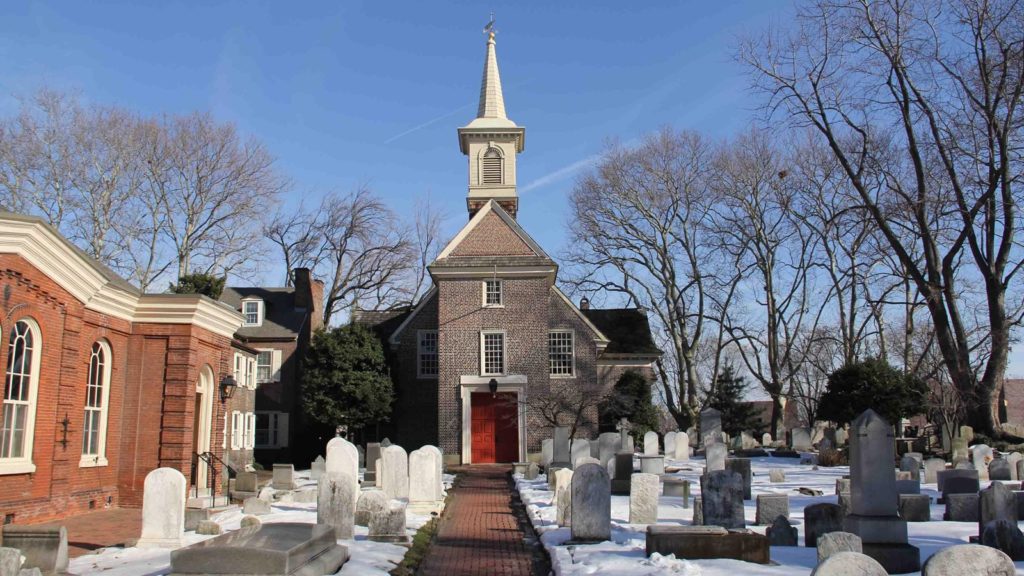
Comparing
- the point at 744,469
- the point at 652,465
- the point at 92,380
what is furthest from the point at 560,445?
the point at 92,380

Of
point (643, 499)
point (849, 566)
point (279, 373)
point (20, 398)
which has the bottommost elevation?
point (643, 499)

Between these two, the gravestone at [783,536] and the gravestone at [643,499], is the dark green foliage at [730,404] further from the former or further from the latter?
the gravestone at [783,536]

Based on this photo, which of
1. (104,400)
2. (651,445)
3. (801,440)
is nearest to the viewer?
(104,400)

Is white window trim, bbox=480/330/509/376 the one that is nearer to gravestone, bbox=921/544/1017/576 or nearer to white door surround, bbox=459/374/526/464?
white door surround, bbox=459/374/526/464

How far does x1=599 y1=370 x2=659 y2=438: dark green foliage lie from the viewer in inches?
1422

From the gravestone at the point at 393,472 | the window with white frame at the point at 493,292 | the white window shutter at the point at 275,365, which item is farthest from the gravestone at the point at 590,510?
the white window shutter at the point at 275,365

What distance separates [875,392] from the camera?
3434 cm

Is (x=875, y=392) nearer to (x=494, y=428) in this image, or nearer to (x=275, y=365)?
(x=494, y=428)

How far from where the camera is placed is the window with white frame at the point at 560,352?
116 feet

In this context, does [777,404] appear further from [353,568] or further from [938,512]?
[353,568]

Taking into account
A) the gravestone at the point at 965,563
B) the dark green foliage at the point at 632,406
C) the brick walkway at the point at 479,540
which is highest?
the dark green foliage at the point at 632,406

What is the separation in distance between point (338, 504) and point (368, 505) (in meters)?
0.74

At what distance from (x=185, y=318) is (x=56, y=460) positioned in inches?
171

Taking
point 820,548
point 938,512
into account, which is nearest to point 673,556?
point 820,548
